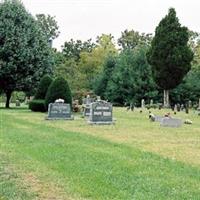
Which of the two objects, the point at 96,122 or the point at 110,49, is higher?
the point at 110,49

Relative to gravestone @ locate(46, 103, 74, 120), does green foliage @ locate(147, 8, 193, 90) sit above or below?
above

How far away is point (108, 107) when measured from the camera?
27.4m

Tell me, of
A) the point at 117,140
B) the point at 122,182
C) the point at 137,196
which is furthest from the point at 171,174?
the point at 117,140

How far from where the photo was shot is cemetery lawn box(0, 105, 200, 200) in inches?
351

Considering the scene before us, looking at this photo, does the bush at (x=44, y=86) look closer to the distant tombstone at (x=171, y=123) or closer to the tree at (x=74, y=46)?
the distant tombstone at (x=171, y=123)

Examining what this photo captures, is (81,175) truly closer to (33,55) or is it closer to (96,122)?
(96,122)

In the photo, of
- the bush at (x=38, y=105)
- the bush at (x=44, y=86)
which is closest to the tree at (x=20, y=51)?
the bush at (x=44, y=86)

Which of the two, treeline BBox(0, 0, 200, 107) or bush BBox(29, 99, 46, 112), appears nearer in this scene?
bush BBox(29, 99, 46, 112)

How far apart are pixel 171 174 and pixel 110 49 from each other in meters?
71.6

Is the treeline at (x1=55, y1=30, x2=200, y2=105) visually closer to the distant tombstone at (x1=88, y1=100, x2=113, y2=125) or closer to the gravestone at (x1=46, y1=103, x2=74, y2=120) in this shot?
the gravestone at (x1=46, y1=103, x2=74, y2=120)

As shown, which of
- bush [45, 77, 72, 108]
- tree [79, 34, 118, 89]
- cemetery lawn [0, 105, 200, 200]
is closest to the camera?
cemetery lawn [0, 105, 200, 200]

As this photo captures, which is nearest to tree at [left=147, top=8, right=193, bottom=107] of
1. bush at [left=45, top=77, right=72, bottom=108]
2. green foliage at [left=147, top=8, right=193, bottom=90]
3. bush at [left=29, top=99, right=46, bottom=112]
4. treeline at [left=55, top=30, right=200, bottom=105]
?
green foliage at [left=147, top=8, right=193, bottom=90]

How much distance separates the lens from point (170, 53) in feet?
165

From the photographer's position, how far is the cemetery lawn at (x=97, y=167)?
29.2 ft
